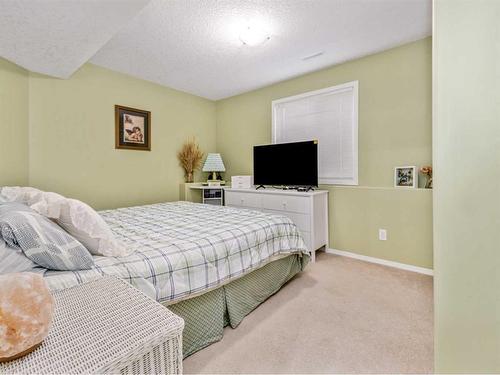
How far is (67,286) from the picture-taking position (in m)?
0.98

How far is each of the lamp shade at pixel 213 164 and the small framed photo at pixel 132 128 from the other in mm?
961

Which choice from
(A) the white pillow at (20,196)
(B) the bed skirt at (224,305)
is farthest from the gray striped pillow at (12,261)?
(A) the white pillow at (20,196)

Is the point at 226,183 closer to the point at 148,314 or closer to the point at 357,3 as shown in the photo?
the point at 357,3

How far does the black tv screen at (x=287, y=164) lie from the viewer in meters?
3.12

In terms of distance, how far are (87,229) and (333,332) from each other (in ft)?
5.44

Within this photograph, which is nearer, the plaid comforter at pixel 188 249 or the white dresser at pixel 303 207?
the plaid comforter at pixel 188 249

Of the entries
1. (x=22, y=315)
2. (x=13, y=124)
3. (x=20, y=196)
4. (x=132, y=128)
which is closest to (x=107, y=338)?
(x=22, y=315)

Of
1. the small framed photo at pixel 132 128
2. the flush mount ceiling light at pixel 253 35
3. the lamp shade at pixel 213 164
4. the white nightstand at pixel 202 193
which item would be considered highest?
the flush mount ceiling light at pixel 253 35

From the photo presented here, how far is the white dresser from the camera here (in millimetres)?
2898

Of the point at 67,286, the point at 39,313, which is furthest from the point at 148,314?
the point at 67,286

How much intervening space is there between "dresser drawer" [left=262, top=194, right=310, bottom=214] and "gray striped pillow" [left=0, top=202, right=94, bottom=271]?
2.30m

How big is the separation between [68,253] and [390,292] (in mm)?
2445

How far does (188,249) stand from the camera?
4.77ft

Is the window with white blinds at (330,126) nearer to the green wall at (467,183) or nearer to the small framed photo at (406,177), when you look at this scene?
the small framed photo at (406,177)
